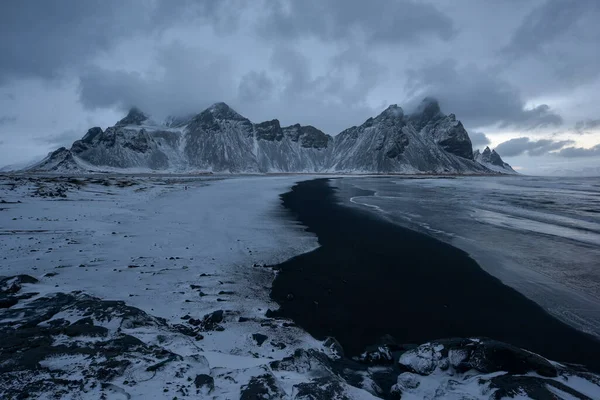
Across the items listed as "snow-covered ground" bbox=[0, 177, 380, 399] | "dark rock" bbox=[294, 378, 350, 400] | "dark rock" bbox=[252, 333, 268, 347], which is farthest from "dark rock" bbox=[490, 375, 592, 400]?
"dark rock" bbox=[252, 333, 268, 347]

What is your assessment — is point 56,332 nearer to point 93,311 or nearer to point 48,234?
point 93,311

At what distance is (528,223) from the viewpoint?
23141 mm

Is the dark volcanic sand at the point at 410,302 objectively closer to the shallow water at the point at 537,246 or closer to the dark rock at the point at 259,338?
the shallow water at the point at 537,246

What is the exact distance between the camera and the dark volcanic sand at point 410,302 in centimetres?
779

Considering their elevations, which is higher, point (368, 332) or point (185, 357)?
point (185, 357)

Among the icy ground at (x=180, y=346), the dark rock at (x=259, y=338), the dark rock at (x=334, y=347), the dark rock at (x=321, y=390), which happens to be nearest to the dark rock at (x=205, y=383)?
the icy ground at (x=180, y=346)

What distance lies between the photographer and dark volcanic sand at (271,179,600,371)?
779 cm

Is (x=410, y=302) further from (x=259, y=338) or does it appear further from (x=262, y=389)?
(x=262, y=389)

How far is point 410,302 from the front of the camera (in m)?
9.82

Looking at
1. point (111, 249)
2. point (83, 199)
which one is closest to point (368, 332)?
point (111, 249)

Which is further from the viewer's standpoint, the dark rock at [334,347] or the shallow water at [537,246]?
the shallow water at [537,246]

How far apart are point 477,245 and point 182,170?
187 meters

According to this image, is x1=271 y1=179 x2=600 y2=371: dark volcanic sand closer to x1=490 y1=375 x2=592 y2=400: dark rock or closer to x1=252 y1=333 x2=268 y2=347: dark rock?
x1=252 y1=333 x2=268 y2=347: dark rock

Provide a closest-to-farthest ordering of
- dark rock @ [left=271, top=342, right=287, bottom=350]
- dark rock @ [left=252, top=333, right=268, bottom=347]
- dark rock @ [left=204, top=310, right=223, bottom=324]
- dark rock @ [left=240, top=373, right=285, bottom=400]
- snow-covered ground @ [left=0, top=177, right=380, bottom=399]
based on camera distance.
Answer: dark rock @ [left=240, top=373, right=285, bottom=400], snow-covered ground @ [left=0, top=177, right=380, bottom=399], dark rock @ [left=271, top=342, right=287, bottom=350], dark rock @ [left=252, top=333, right=268, bottom=347], dark rock @ [left=204, top=310, right=223, bottom=324]
